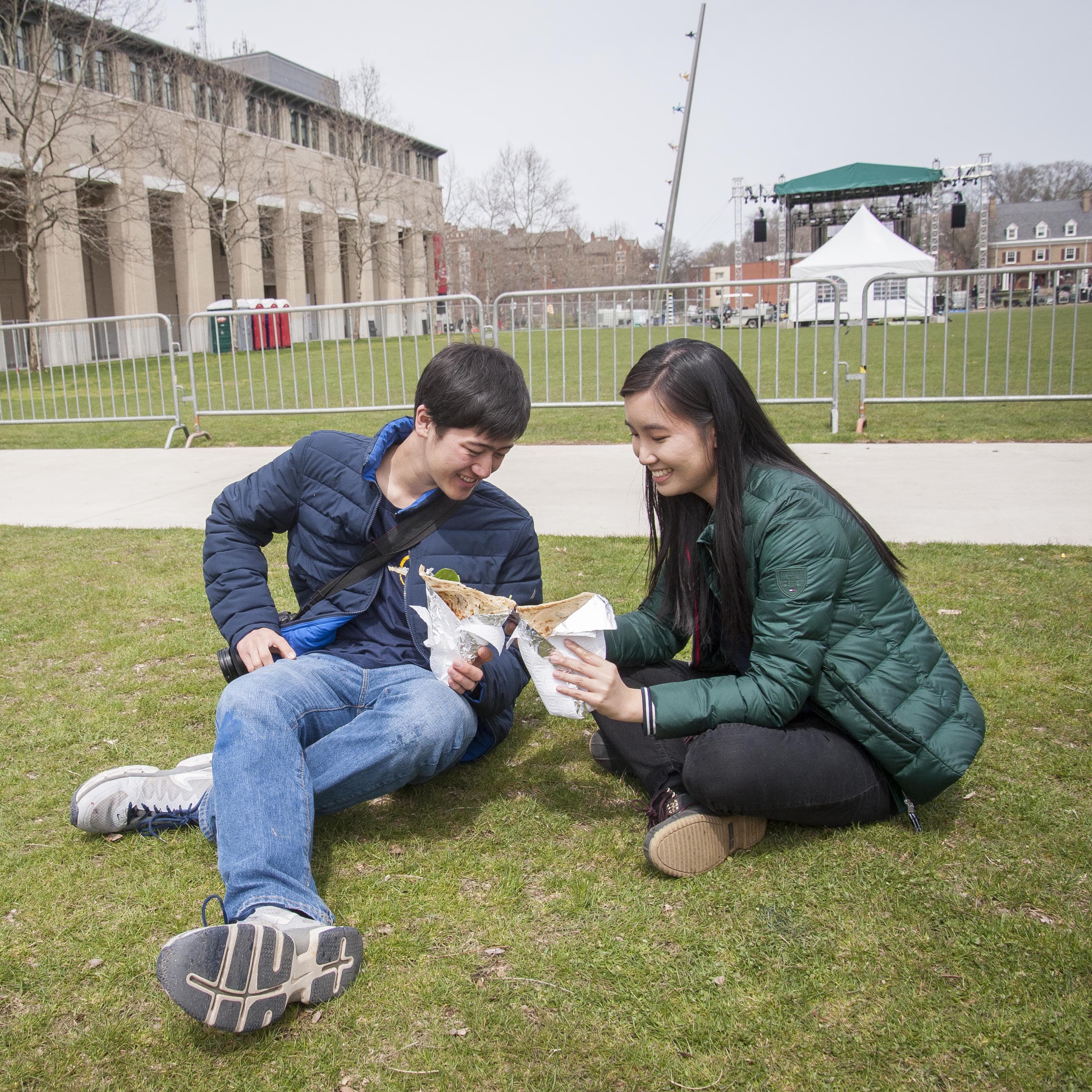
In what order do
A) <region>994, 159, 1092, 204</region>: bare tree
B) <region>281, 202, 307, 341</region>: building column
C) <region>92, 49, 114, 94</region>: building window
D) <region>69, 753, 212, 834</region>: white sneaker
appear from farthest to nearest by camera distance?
<region>994, 159, 1092, 204</region>: bare tree < <region>281, 202, 307, 341</region>: building column < <region>92, 49, 114, 94</region>: building window < <region>69, 753, 212, 834</region>: white sneaker

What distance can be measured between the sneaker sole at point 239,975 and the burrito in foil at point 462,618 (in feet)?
2.41

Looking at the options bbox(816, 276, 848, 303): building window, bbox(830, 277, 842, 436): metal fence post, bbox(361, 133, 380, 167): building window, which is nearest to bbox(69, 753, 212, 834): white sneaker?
bbox(830, 277, 842, 436): metal fence post

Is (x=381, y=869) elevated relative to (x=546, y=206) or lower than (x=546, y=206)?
lower

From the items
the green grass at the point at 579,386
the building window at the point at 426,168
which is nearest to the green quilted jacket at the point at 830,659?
the green grass at the point at 579,386

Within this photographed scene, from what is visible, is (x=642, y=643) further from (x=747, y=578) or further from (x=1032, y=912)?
(x=1032, y=912)

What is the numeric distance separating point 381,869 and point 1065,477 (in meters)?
5.79

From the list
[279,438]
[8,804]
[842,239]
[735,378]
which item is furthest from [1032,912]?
[842,239]

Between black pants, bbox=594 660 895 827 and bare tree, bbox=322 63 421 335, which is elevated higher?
bare tree, bbox=322 63 421 335

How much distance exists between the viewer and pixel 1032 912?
6.97ft

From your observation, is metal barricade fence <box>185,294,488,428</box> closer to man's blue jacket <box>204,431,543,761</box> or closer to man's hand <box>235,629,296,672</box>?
man's blue jacket <box>204,431,543,761</box>

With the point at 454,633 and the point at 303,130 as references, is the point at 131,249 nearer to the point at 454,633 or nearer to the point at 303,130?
the point at 303,130

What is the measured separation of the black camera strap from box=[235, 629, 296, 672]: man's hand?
0.14 meters

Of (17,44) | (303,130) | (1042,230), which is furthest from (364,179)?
(1042,230)

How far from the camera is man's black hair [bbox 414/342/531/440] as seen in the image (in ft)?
8.34
